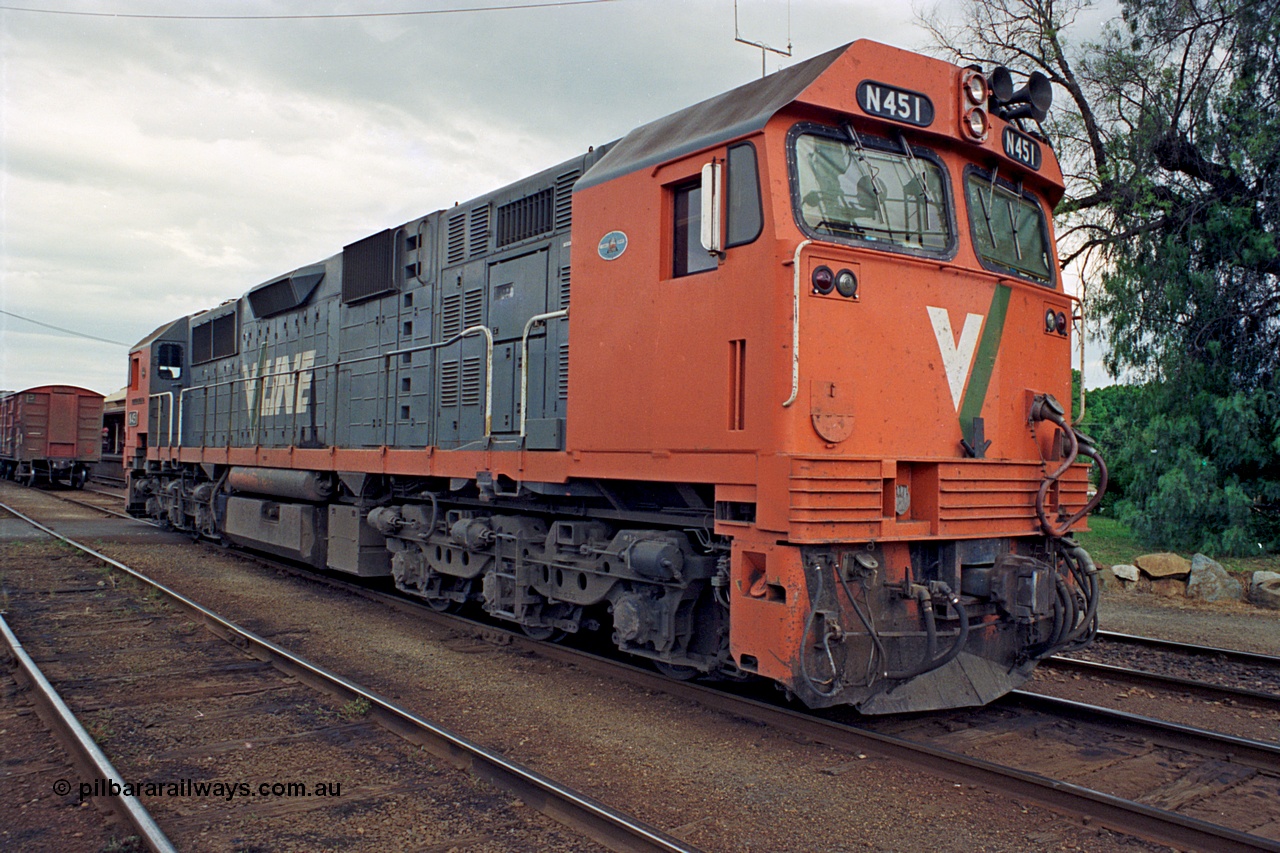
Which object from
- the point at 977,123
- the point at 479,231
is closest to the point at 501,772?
the point at 977,123

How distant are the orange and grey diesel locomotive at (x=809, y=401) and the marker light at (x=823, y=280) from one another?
0.01 meters

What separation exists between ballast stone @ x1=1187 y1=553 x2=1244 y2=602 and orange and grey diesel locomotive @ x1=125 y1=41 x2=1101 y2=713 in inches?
219

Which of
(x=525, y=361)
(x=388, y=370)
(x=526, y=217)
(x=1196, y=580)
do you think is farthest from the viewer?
(x=1196, y=580)

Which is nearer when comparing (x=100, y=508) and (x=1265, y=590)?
A: (x=1265, y=590)

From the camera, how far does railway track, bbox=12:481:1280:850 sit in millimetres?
3760

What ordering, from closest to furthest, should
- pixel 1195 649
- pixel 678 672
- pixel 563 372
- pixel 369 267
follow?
1. pixel 678 672
2. pixel 563 372
3. pixel 1195 649
4. pixel 369 267

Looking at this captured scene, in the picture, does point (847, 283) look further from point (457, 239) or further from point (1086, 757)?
point (457, 239)

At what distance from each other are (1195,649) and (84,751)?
7.39 meters

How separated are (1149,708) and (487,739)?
3.97m

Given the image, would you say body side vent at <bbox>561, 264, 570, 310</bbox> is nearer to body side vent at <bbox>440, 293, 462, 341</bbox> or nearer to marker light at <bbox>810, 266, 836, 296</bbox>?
body side vent at <bbox>440, 293, 462, 341</bbox>

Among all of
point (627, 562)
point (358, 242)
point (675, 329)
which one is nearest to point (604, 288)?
point (675, 329)

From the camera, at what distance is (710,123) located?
16.7ft

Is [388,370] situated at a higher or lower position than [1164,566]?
higher

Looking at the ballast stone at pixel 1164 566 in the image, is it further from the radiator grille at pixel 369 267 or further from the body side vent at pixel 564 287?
the radiator grille at pixel 369 267
